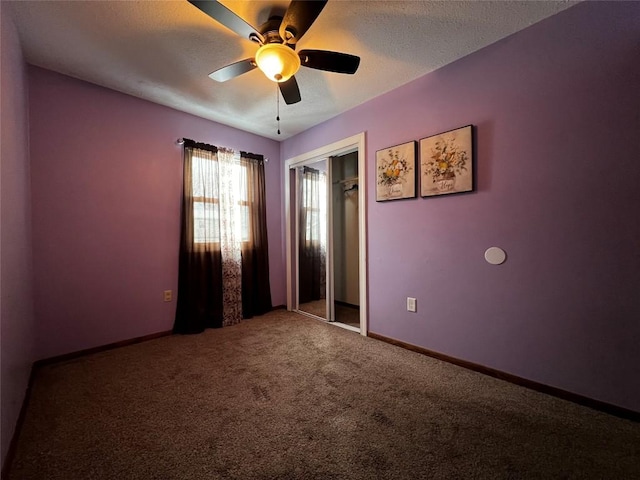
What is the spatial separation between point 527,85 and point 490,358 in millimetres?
1978

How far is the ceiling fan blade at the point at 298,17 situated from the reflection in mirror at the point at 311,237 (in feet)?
7.37

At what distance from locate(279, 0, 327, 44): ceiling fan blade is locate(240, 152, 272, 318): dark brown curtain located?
2000 millimetres

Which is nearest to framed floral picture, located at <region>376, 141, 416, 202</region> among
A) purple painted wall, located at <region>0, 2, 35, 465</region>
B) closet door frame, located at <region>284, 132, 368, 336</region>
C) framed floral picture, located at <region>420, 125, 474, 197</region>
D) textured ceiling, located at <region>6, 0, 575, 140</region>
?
framed floral picture, located at <region>420, 125, 474, 197</region>

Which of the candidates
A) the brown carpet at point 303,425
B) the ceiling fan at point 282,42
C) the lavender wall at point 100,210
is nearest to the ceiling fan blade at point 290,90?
the ceiling fan at point 282,42

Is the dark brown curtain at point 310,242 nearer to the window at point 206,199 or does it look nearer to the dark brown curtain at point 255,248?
the dark brown curtain at point 255,248

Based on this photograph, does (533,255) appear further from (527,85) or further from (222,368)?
(222,368)

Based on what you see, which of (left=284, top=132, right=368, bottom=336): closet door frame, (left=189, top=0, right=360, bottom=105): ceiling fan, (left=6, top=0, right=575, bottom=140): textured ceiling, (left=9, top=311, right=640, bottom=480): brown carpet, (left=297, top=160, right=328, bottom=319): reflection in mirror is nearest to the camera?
(left=9, top=311, right=640, bottom=480): brown carpet

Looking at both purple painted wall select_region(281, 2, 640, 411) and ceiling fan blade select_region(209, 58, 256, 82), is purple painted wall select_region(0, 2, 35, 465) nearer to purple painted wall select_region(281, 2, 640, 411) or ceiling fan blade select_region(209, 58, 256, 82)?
ceiling fan blade select_region(209, 58, 256, 82)

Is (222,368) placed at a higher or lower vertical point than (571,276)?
lower

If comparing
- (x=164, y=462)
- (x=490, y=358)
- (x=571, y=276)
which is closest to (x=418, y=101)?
(x=571, y=276)

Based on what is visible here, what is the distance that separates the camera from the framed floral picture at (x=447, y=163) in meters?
2.05

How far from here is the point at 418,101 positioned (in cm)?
236

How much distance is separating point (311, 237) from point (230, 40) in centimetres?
260

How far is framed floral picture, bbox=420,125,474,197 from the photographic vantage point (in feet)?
6.72
